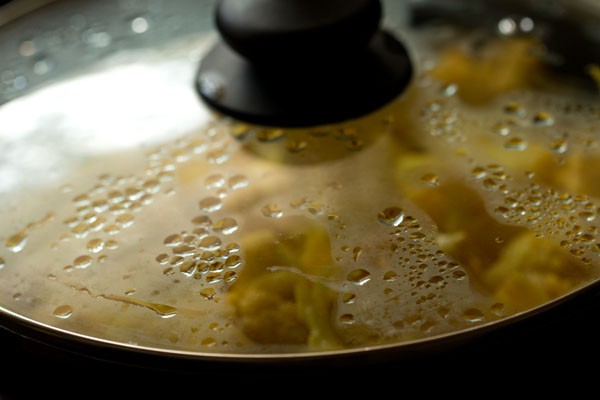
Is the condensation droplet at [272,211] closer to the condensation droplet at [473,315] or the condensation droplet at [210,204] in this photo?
the condensation droplet at [210,204]

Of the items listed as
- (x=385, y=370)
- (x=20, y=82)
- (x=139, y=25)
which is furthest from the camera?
(x=139, y=25)

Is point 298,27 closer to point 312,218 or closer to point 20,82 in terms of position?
point 312,218

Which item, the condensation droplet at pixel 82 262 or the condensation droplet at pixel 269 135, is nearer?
the condensation droplet at pixel 82 262

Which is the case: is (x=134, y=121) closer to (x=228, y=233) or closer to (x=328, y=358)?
(x=228, y=233)

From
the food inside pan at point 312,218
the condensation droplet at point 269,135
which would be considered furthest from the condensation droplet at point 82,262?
the condensation droplet at point 269,135

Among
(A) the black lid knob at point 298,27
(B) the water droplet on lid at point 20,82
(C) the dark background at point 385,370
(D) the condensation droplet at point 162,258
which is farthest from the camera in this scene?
(B) the water droplet on lid at point 20,82

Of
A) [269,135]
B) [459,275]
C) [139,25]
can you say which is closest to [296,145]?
[269,135]

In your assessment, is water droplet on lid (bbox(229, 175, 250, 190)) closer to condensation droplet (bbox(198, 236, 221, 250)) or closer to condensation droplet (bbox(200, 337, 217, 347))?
condensation droplet (bbox(198, 236, 221, 250))
